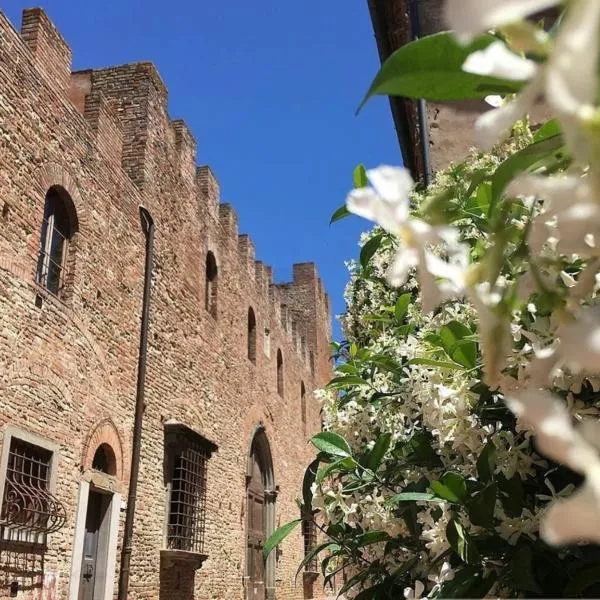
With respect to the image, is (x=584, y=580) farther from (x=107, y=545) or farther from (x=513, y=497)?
(x=107, y=545)

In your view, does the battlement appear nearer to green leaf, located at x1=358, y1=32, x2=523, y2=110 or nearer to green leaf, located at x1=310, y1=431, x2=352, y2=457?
green leaf, located at x1=310, y1=431, x2=352, y2=457

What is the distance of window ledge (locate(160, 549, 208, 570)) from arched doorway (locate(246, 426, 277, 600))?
322 cm

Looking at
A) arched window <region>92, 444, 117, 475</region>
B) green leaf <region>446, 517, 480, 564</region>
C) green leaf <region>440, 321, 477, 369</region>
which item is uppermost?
arched window <region>92, 444, 117, 475</region>

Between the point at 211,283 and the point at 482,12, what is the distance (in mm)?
13902

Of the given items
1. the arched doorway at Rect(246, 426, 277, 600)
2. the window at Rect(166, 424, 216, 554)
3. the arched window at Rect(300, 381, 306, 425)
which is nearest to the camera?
the window at Rect(166, 424, 216, 554)

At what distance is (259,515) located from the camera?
630 inches

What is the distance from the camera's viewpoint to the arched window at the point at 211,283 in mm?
14055

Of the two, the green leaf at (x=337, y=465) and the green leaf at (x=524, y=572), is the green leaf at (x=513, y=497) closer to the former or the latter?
the green leaf at (x=524, y=572)

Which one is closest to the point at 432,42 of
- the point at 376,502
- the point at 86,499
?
the point at 376,502

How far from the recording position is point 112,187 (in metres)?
10.1

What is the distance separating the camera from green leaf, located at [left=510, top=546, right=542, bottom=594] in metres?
1.36

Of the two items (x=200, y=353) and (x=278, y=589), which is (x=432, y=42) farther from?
(x=278, y=589)

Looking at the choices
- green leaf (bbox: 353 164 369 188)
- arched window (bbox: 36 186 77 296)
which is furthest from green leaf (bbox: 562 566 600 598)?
arched window (bbox: 36 186 77 296)

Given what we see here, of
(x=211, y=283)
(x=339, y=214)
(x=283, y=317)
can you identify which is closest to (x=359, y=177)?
(x=339, y=214)
